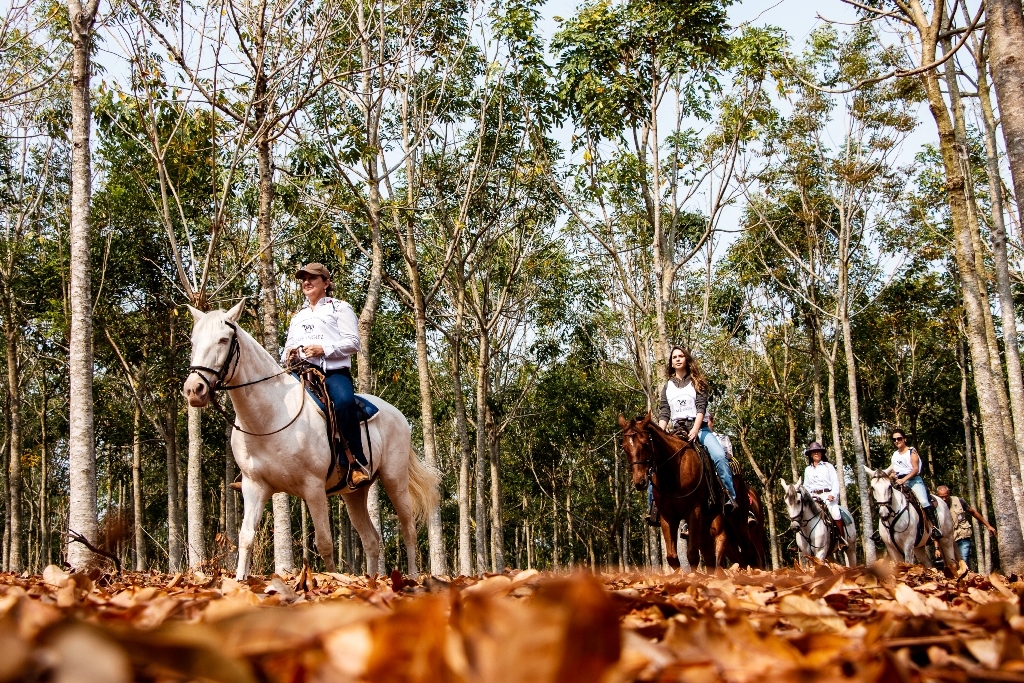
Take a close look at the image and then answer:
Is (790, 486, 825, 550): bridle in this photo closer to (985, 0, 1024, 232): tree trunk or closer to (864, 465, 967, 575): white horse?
(864, 465, 967, 575): white horse

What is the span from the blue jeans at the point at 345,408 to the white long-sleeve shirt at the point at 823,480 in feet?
43.4

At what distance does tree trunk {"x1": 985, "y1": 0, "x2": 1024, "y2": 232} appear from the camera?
700 centimetres

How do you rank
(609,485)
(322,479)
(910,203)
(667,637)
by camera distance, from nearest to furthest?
(667,637), (322,479), (910,203), (609,485)

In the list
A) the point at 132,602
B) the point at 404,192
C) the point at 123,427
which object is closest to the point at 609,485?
the point at 123,427

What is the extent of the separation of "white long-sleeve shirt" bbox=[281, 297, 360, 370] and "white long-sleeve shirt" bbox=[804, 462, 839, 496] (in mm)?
13369

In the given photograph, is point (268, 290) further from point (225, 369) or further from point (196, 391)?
point (196, 391)

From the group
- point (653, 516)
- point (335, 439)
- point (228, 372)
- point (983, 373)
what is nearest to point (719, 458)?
point (653, 516)

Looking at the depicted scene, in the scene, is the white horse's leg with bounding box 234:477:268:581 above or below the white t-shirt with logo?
below

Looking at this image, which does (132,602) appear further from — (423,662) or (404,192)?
(404,192)

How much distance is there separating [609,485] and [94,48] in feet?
122

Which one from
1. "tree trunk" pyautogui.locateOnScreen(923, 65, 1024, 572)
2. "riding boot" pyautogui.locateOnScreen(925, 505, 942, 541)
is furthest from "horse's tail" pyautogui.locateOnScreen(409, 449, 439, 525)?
"riding boot" pyautogui.locateOnScreen(925, 505, 942, 541)

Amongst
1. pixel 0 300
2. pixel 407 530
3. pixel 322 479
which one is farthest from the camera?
pixel 0 300

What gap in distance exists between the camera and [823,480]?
19953 millimetres

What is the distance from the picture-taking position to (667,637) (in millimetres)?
1878
